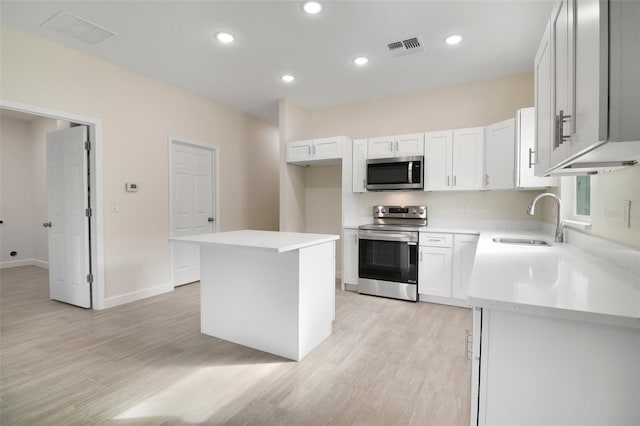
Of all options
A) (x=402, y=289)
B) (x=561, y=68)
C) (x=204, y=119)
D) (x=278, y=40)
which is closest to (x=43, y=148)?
(x=204, y=119)

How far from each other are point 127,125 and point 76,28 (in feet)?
3.69

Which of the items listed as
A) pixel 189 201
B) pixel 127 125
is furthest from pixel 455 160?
pixel 127 125

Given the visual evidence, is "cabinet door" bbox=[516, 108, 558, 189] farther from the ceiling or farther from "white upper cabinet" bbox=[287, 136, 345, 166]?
"white upper cabinet" bbox=[287, 136, 345, 166]

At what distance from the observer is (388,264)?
12.8 feet

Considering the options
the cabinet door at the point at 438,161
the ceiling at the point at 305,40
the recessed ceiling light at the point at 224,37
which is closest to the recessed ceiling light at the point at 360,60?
the ceiling at the point at 305,40

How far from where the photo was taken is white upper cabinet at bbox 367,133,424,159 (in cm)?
401

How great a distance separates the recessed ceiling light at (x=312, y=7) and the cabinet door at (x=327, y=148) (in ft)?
6.24

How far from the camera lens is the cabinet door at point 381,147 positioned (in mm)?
4172

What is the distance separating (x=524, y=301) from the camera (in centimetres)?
93

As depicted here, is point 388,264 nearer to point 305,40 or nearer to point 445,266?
point 445,266

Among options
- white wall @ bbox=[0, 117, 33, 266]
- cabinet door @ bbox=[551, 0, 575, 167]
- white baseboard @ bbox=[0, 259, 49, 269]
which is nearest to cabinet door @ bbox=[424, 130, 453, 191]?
cabinet door @ bbox=[551, 0, 575, 167]

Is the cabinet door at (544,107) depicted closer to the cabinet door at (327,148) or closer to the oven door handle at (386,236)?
the oven door handle at (386,236)

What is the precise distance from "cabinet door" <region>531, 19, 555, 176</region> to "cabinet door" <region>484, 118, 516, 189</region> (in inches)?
63.7

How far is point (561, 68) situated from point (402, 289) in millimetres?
2990
